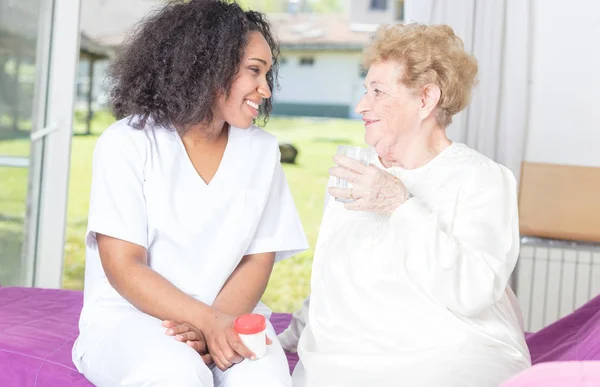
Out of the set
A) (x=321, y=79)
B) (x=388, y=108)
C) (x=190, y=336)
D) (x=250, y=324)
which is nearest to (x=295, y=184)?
(x=321, y=79)

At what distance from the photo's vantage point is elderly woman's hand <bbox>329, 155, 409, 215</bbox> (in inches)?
64.1

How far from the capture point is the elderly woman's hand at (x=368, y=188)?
1.63 meters

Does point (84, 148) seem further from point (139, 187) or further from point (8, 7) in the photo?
point (139, 187)

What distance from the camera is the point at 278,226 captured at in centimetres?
202

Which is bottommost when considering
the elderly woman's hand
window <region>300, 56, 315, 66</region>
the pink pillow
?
the pink pillow

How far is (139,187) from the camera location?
1839 mm

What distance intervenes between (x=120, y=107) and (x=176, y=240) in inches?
15.7

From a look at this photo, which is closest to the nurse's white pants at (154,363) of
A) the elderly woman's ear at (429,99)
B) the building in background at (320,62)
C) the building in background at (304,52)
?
the elderly woman's ear at (429,99)

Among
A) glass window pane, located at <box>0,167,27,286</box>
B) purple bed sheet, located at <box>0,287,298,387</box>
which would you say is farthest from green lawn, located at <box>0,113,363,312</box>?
purple bed sheet, located at <box>0,287,298,387</box>

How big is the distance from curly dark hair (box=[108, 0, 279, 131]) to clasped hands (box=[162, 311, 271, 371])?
0.50 meters

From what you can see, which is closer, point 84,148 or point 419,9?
point 419,9

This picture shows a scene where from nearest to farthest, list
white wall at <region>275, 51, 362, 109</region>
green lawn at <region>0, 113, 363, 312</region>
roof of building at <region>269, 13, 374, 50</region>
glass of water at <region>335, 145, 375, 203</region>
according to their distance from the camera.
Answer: glass of water at <region>335, 145, 375, 203</region> → roof of building at <region>269, 13, 374, 50</region> → white wall at <region>275, 51, 362, 109</region> → green lawn at <region>0, 113, 363, 312</region>

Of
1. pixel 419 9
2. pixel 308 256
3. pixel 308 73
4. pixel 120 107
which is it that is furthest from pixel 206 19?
pixel 308 256

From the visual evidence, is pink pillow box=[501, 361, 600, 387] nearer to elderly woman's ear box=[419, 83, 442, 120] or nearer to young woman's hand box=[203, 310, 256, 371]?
young woman's hand box=[203, 310, 256, 371]
